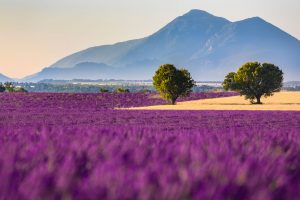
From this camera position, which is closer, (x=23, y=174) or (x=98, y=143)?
(x=23, y=174)

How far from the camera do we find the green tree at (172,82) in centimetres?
7809

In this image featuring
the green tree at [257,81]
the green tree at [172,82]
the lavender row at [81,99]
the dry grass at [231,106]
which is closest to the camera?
the dry grass at [231,106]

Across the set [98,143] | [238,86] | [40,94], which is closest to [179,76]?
[238,86]

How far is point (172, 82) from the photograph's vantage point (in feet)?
→ 256

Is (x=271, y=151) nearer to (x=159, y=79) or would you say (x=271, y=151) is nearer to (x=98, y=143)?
(x=98, y=143)

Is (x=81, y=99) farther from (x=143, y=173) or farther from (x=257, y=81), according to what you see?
(x=143, y=173)

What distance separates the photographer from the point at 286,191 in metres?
1.92

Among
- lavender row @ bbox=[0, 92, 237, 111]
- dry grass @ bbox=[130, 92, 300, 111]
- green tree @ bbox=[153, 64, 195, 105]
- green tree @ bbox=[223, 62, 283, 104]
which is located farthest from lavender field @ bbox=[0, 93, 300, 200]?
green tree @ bbox=[223, 62, 283, 104]

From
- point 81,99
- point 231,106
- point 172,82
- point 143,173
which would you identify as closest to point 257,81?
point 172,82

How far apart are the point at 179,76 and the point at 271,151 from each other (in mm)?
76041

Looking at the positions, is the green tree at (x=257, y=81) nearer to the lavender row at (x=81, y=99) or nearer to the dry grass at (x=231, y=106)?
the dry grass at (x=231, y=106)

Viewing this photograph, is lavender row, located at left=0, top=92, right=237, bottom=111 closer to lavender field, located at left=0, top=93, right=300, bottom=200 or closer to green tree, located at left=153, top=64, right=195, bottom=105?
green tree, located at left=153, top=64, right=195, bottom=105

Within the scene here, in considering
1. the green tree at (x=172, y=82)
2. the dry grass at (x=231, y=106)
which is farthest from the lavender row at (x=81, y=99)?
the dry grass at (x=231, y=106)

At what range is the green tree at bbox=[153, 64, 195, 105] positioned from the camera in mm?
78088
